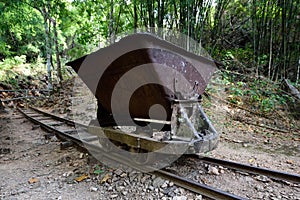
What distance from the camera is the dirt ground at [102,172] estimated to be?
2492 millimetres

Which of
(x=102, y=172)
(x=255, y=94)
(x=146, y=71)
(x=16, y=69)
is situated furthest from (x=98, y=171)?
(x=16, y=69)

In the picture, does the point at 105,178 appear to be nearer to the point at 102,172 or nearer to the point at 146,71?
the point at 102,172

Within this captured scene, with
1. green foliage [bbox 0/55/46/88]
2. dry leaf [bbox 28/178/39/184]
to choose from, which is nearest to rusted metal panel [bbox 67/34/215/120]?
dry leaf [bbox 28/178/39/184]

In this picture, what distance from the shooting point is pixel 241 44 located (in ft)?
35.3

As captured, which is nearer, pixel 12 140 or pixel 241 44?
pixel 12 140

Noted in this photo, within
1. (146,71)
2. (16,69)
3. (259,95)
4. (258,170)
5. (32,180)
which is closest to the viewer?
(146,71)

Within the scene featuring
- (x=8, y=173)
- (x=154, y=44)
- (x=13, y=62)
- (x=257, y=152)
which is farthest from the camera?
(x=13, y=62)

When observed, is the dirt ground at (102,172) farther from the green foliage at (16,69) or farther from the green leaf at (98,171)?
the green foliage at (16,69)

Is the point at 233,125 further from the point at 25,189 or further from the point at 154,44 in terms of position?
the point at 25,189

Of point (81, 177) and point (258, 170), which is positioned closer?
point (258, 170)

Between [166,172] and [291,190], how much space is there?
5.11 ft

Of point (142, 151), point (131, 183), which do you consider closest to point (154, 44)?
point (142, 151)

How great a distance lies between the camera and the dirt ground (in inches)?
98.1

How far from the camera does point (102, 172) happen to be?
10.0 feet
